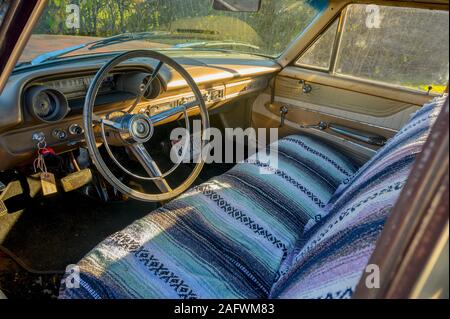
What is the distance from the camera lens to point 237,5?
2.14 metres

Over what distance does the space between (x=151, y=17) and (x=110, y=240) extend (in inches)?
49.5

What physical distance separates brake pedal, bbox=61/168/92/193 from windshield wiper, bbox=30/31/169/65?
58 centimetres

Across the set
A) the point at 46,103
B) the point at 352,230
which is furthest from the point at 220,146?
the point at 352,230

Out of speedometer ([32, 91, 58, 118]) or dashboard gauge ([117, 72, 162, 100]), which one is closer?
speedometer ([32, 91, 58, 118])

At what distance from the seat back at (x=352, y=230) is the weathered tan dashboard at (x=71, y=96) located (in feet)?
3.72

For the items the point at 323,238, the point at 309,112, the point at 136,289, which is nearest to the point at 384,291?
the point at 323,238

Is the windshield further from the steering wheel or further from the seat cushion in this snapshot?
the seat cushion

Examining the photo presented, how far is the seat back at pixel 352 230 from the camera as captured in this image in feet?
3.04

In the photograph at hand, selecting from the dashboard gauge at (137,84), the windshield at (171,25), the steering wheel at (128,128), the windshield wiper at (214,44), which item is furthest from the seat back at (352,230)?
the windshield wiper at (214,44)

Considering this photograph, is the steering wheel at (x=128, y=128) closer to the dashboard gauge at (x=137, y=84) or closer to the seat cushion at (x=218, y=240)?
the dashboard gauge at (x=137, y=84)

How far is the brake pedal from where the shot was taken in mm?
1886

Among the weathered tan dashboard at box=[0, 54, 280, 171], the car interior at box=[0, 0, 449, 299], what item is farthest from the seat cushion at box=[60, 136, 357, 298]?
the weathered tan dashboard at box=[0, 54, 280, 171]

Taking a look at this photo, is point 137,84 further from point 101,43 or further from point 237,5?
point 237,5

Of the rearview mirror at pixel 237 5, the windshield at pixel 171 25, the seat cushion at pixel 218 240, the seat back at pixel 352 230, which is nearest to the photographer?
the seat back at pixel 352 230
